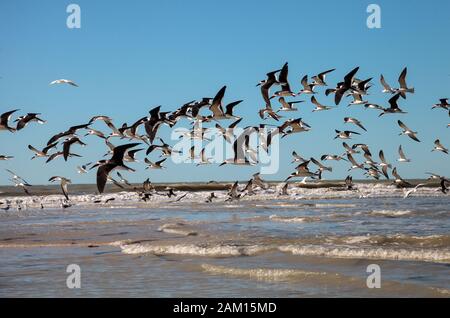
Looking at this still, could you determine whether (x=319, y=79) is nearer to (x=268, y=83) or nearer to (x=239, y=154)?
(x=268, y=83)

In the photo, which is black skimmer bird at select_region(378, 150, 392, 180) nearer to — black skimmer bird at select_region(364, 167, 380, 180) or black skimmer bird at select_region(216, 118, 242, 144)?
black skimmer bird at select_region(364, 167, 380, 180)

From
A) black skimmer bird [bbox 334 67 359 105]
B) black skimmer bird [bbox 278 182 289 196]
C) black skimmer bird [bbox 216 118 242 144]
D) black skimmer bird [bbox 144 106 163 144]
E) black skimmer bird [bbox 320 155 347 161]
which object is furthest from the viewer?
black skimmer bird [bbox 278 182 289 196]

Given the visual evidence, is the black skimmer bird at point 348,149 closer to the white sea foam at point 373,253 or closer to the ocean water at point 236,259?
the ocean water at point 236,259

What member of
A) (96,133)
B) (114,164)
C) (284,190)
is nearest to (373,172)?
(96,133)

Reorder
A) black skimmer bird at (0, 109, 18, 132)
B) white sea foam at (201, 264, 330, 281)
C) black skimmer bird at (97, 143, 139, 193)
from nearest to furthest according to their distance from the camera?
1. white sea foam at (201, 264, 330, 281)
2. black skimmer bird at (97, 143, 139, 193)
3. black skimmer bird at (0, 109, 18, 132)

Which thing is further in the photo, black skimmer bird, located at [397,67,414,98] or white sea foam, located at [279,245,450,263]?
black skimmer bird, located at [397,67,414,98]

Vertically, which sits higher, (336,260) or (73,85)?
(73,85)

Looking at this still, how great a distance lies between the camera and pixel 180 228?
2173 centimetres

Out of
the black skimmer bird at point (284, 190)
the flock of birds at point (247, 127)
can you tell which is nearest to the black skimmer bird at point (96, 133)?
the flock of birds at point (247, 127)

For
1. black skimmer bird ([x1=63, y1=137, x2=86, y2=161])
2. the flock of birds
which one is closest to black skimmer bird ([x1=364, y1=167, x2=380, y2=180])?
the flock of birds

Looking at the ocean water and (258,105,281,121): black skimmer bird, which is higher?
(258,105,281,121): black skimmer bird

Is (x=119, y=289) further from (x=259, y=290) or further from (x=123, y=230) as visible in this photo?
(x=123, y=230)
